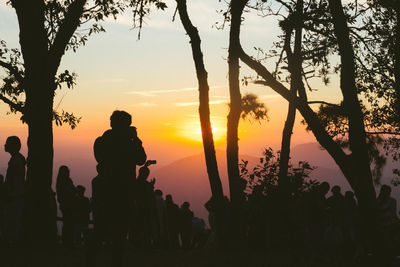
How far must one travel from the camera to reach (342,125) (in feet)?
91.7

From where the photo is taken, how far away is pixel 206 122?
46.9 feet

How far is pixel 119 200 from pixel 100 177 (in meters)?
0.37

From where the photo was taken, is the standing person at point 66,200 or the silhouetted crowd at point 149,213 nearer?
the silhouetted crowd at point 149,213

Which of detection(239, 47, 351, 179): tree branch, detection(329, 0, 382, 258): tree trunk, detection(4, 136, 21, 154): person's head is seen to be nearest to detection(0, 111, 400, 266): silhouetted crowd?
detection(4, 136, 21, 154): person's head

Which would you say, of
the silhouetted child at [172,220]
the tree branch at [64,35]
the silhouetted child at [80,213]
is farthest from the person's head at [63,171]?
the silhouetted child at [172,220]

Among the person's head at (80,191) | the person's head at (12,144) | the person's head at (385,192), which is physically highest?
the person's head at (12,144)

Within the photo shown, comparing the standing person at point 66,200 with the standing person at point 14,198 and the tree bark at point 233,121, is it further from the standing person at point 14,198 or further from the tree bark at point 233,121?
the tree bark at point 233,121

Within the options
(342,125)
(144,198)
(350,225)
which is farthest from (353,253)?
(342,125)

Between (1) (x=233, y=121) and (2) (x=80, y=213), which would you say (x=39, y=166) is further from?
(1) (x=233, y=121)

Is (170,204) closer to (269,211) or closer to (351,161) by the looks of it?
(269,211)

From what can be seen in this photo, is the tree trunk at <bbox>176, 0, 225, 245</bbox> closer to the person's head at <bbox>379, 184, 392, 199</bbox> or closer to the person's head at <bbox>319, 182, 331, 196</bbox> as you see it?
the person's head at <bbox>319, 182, 331, 196</bbox>

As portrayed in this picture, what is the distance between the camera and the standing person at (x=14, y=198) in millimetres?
11102

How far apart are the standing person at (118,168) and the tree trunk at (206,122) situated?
7.01 meters

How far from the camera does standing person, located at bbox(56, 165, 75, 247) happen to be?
13898 mm
